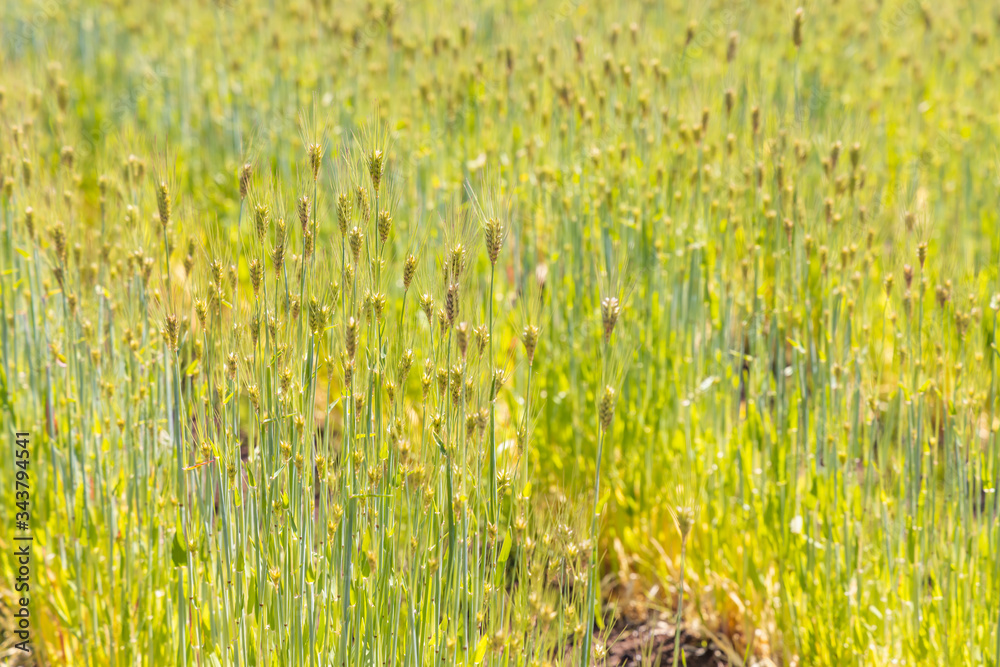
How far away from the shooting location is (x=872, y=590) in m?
1.94

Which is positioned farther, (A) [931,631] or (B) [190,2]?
(B) [190,2]

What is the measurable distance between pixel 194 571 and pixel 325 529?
0.34 m

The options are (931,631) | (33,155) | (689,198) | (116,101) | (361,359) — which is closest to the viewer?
(361,359)

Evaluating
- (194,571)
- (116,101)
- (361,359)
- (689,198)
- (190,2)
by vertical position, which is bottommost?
(194,571)

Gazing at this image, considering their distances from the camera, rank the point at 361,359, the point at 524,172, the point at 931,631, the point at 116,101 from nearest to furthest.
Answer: the point at 361,359, the point at 931,631, the point at 524,172, the point at 116,101

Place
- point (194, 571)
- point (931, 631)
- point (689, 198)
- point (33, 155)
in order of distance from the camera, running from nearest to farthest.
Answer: point (194, 571)
point (931, 631)
point (33, 155)
point (689, 198)

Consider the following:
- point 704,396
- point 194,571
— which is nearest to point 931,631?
point 704,396

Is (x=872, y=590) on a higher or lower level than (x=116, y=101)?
lower

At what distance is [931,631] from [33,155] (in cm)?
232

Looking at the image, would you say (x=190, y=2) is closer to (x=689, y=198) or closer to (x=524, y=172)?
(x=524, y=172)

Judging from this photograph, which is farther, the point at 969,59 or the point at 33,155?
the point at 969,59

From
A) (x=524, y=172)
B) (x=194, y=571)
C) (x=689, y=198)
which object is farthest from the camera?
(x=524, y=172)

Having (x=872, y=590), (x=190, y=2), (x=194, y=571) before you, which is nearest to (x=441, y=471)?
(x=194, y=571)

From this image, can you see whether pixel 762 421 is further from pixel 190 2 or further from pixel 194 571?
pixel 190 2
